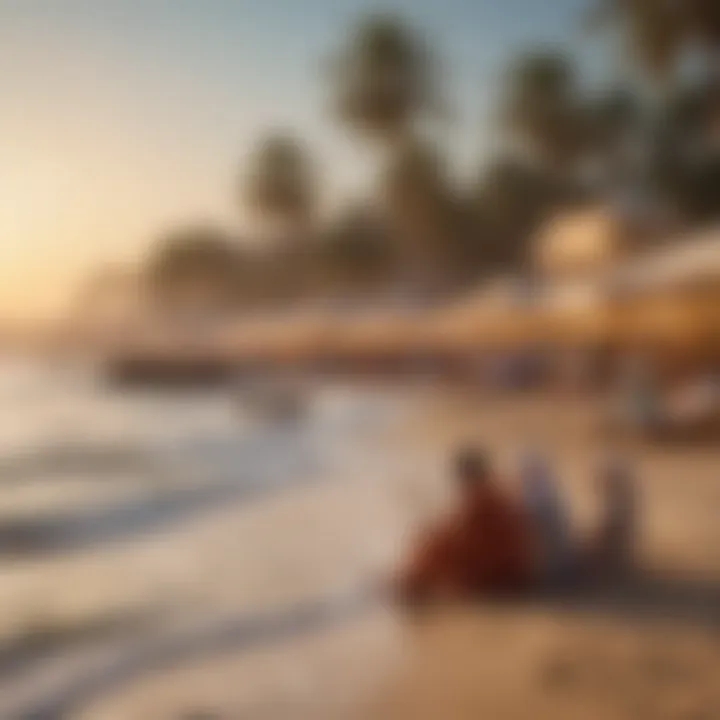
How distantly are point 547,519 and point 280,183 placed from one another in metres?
0.55

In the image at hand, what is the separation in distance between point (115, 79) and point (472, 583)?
0.78 m

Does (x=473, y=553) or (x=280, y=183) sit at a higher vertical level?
(x=280, y=183)

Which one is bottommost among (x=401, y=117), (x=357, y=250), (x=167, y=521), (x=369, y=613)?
(x=369, y=613)

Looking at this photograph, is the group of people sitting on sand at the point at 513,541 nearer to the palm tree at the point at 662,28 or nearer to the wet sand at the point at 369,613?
the wet sand at the point at 369,613

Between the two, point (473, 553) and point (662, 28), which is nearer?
point (473, 553)

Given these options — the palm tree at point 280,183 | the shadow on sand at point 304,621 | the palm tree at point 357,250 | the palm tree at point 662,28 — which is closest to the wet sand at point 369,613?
the shadow on sand at point 304,621

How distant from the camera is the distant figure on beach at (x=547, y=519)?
125 cm

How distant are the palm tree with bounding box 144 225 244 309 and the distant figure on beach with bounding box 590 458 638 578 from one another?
0.55m

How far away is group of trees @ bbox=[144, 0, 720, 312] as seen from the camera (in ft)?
4.34

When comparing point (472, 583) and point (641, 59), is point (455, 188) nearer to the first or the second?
point (641, 59)

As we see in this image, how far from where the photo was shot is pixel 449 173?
1.34 m

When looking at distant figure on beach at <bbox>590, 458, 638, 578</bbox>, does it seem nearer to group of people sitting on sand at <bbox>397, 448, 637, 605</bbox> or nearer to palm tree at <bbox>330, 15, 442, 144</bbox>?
group of people sitting on sand at <bbox>397, 448, 637, 605</bbox>

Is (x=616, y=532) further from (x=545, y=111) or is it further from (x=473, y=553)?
(x=545, y=111)

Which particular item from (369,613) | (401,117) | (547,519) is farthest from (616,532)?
(401,117)
